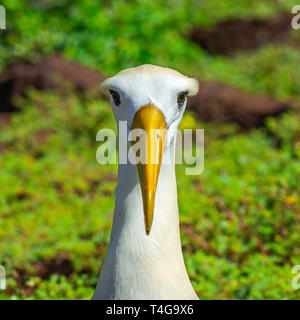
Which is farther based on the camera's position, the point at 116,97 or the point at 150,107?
the point at 116,97

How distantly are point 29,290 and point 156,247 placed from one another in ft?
4.40

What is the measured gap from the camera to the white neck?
181 cm

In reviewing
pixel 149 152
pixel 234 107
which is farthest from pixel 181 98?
pixel 234 107

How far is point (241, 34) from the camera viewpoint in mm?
10727

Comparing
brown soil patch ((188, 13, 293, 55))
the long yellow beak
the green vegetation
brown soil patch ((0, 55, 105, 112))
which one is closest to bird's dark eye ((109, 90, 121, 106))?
the long yellow beak

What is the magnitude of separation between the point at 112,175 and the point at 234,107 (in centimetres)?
190

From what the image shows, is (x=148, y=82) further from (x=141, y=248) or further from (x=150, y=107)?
(x=141, y=248)

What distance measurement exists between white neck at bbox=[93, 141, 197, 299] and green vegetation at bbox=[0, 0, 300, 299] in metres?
1.01

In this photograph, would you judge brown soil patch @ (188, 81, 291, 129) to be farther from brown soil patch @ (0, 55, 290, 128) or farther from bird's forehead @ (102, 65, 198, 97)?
bird's forehead @ (102, 65, 198, 97)

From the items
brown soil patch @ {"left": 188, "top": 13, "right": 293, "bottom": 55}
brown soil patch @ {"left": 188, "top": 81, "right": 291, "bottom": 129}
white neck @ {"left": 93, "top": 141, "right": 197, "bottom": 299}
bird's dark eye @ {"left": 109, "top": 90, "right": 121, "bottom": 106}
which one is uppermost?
brown soil patch @ {"left": 188, "top": 13, "right": 293, "bottom": 55}

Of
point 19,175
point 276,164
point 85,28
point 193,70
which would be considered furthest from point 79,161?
point 193,70

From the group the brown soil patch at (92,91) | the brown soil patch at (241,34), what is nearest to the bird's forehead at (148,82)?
the brown soil patch at (92,91)

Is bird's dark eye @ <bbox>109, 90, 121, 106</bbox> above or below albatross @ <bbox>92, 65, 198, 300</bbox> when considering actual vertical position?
above

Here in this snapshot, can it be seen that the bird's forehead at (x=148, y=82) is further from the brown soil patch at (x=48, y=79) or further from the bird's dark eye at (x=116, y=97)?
the brown soil patch at (x=48, y=79)
